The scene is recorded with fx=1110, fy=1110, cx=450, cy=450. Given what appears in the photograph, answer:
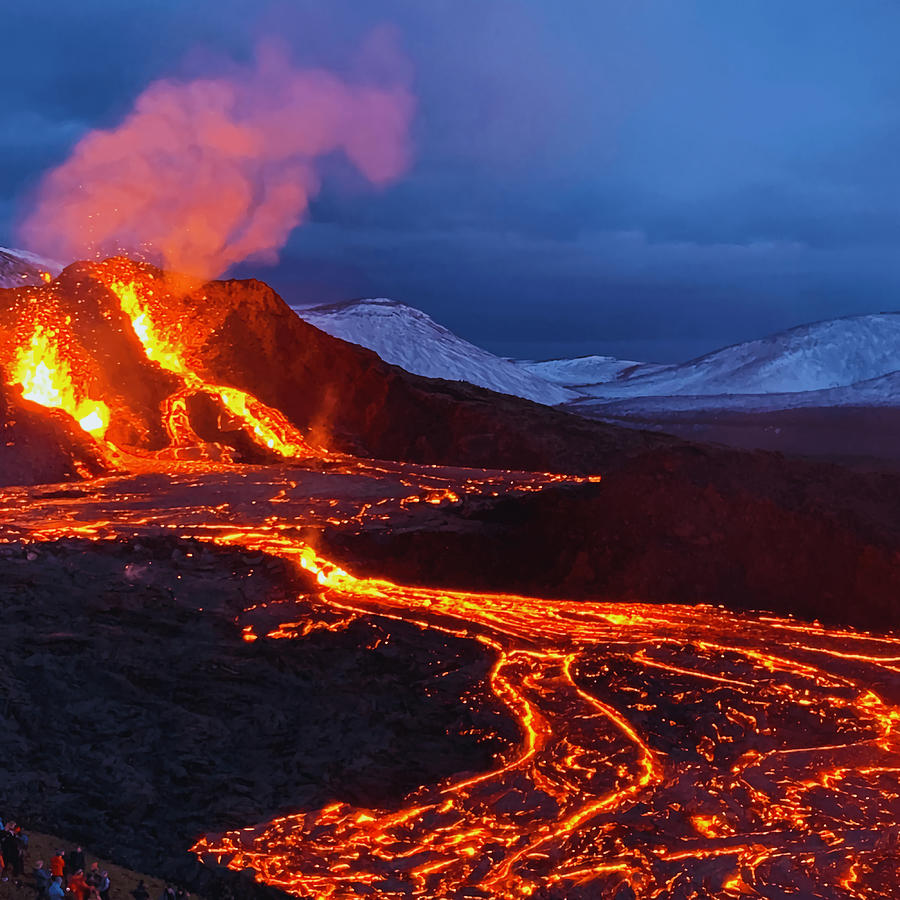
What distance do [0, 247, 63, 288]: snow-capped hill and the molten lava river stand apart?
56009 millimetres

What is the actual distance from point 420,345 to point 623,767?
87.2 meters

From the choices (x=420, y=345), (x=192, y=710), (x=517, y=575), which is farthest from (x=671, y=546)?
(x=420, y=345)

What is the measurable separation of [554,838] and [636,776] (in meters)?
1.90

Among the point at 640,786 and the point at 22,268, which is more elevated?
the point at 22,268

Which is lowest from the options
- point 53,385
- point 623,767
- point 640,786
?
point 640,786

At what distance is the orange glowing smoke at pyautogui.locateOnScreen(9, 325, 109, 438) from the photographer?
31.1m

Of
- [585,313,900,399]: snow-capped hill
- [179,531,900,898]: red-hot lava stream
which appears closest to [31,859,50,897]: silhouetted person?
[179,531,900,898]: red-hot lava stream

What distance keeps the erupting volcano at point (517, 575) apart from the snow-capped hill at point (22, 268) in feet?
125

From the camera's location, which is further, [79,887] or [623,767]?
[623,767]

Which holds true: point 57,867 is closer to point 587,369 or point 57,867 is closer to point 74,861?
point 74,861

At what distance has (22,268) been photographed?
255 ft

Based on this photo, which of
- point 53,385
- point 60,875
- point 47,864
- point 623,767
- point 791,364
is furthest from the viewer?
point 791,364

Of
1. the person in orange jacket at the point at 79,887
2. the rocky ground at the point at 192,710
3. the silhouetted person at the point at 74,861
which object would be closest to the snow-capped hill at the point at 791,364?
the rocky ground at the point at 192,710

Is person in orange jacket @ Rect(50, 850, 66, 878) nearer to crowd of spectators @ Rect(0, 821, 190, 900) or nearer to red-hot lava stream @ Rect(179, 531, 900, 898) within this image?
crowd of spectators @ Rect(0, 821, 190, 900)
